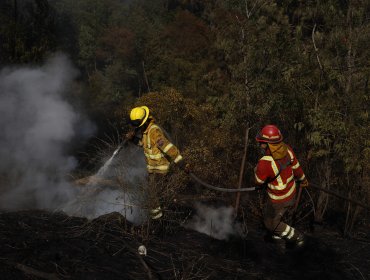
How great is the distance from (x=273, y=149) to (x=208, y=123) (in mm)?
13983

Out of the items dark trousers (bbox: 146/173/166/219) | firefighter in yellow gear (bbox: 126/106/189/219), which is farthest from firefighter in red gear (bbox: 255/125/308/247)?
dark trousers (bbox: 146/173/166/219)

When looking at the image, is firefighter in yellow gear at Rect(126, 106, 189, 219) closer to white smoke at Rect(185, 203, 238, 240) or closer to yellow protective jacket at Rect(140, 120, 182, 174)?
yellow protective jacket at Rect(140, 120, 182, 174)

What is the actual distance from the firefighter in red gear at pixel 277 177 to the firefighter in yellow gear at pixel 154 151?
4.70ft

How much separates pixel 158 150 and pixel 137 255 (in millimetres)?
1963

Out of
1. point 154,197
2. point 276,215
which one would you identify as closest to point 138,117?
point 154,197

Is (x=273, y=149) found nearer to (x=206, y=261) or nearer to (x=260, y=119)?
(x=206, y=261)

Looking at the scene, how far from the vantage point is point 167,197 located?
7602mm

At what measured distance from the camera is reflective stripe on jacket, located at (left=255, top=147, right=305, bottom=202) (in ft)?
20.0

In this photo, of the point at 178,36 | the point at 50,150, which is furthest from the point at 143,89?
the point at 50,150

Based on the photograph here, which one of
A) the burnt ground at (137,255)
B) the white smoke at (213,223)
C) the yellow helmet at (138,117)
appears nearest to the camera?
the burnt ground at (137,255)

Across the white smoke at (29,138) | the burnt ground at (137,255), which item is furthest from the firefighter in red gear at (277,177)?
the white smoke at (29,138)

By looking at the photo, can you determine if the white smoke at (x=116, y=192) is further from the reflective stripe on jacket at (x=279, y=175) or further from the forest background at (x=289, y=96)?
the reflective stripe on jacket at (x=279, y=175)

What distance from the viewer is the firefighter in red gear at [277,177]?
611 cm

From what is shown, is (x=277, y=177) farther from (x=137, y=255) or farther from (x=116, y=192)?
(x=116, y=192)
